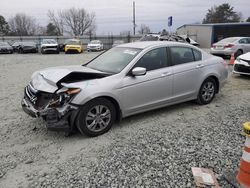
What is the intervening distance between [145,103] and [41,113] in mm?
1833

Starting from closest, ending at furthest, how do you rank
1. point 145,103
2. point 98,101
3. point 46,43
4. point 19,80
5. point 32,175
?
point 32,175 < point 98,101 < point 145,103 < point 19,80 < point 46,43

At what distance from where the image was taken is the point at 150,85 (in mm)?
4281

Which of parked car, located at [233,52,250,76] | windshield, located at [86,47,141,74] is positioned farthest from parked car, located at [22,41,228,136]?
parked car, located at [233,52,250,76]

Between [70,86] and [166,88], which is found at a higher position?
[70,86]

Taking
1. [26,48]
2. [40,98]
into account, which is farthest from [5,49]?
[40,98]

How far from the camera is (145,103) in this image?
4312 mm

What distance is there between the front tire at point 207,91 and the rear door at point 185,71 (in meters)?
0.21

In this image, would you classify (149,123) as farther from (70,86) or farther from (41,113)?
(41,113)

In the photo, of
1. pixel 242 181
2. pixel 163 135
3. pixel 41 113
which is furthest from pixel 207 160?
pixel 41 113

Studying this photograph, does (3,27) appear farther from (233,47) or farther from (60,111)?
(60,111)

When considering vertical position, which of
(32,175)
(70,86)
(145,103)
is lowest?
(32,175)

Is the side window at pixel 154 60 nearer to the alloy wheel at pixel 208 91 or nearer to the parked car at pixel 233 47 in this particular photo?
the alloy wheel at pixel 208 91

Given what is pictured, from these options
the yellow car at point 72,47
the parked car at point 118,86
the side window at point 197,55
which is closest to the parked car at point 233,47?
the parked car at point 118,86

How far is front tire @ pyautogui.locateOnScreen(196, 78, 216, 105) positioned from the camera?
5.23 meters
